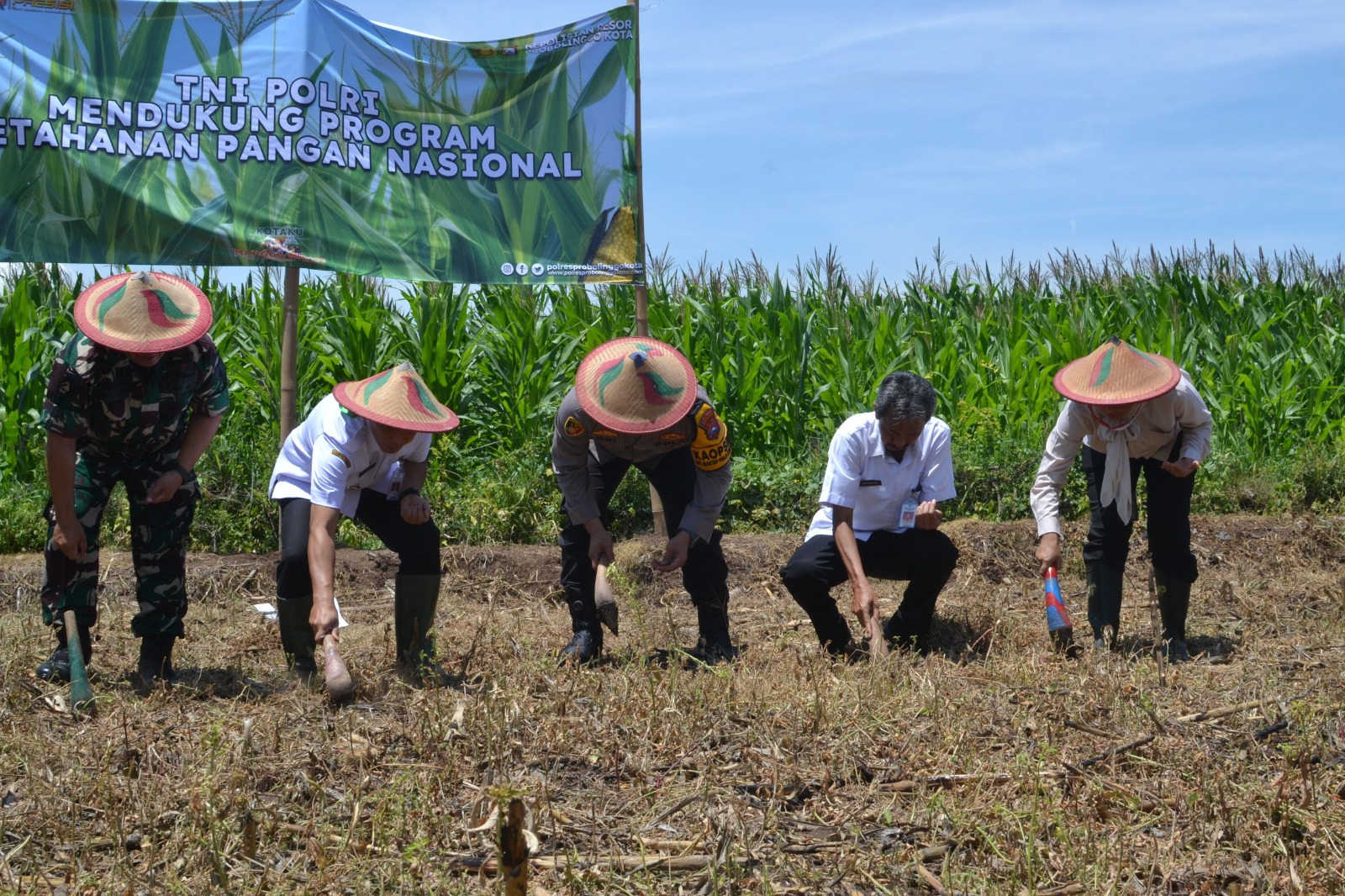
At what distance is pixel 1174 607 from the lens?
18.2 feet

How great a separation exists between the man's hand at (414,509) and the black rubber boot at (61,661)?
1300 mm

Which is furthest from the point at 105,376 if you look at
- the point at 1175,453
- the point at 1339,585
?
the point at 1339,585

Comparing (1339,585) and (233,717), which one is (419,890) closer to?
(233,717)

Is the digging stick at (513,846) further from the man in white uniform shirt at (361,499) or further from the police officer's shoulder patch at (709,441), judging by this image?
the police officer's shoulder patch at (709,441)

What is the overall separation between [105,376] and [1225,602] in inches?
217

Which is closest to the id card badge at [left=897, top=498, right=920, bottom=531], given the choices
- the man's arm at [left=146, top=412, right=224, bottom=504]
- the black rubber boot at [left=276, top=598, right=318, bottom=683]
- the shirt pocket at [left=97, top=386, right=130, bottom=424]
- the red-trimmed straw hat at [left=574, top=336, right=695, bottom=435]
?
the red-trimmed straw hat at [left=574, top=336, right=695, bottom=435]

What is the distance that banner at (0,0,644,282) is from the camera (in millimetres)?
6777

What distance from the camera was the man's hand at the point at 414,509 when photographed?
4.94 m

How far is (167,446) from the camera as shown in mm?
4812

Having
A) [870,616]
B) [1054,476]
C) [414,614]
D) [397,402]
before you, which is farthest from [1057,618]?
[397,402]

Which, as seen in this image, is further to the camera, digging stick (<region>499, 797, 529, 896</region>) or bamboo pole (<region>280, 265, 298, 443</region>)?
bamboo pole (<region>280, 265, 298, 443</region>)

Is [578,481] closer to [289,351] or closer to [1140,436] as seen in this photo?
[1140,436]

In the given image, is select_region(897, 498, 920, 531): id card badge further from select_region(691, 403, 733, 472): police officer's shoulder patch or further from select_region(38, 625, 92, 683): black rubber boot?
select_region(38, 625, 92, 683): black rubber boot

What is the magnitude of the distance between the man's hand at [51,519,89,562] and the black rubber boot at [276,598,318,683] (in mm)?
754
